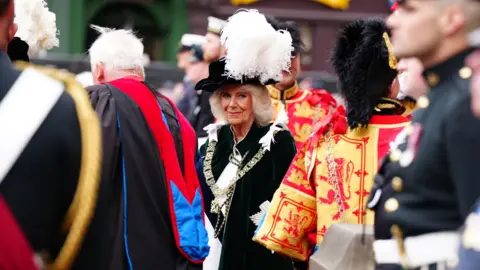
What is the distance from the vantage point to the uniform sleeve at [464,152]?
2.11 meters

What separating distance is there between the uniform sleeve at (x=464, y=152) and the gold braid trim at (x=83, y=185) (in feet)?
3.21

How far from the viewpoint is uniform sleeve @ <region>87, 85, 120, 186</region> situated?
3967 mm

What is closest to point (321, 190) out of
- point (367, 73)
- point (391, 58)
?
point (367, 73)

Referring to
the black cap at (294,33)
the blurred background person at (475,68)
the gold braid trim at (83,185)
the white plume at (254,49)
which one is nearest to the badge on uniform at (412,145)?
the blurred background person at (475,68)

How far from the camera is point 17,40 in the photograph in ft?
13.9

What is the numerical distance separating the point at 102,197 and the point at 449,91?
3.60 feet

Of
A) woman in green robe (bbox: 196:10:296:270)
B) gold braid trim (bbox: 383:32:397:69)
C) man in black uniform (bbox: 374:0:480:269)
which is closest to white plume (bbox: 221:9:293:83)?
woman in green robe (bbox: 196:10:296:270)

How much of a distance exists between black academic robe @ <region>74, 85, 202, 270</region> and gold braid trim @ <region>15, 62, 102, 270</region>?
1.42 meters

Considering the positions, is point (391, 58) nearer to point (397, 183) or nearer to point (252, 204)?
point (252, 204)

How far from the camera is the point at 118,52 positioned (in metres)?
4.51

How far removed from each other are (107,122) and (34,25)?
1017 mm

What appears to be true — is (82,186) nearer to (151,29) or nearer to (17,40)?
(17,40)

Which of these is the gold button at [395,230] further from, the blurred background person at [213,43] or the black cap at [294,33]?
the blurred background person at [213,43]

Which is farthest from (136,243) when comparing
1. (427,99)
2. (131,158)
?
(427,99)
